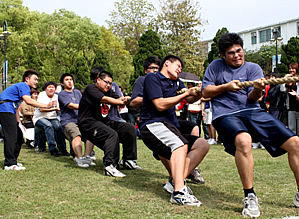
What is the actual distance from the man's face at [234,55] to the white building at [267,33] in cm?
6326

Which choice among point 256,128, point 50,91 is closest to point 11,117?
point 50,91

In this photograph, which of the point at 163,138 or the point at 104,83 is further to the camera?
the point at 104,83

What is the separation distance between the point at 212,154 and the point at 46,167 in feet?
13.1

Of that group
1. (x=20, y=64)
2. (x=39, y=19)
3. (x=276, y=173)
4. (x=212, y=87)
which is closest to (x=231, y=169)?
(x=276, y=173)

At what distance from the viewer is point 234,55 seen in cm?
423

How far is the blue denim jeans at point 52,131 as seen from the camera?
945 centimetres

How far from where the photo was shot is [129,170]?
23.2 ft

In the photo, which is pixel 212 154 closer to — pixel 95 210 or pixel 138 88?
pixel 138 88

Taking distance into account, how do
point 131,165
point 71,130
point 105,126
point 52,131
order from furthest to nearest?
point 52,131 → point 71,130 → point 131,165 → point 105,126

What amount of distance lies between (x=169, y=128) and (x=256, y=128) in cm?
118

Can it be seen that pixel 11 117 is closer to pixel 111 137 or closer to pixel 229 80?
pixel 111 137

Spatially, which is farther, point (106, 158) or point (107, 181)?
point (106, 158)

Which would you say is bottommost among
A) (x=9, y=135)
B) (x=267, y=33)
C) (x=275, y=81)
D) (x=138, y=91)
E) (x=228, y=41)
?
(x=9, y=135)

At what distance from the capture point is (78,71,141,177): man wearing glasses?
21.8ft
